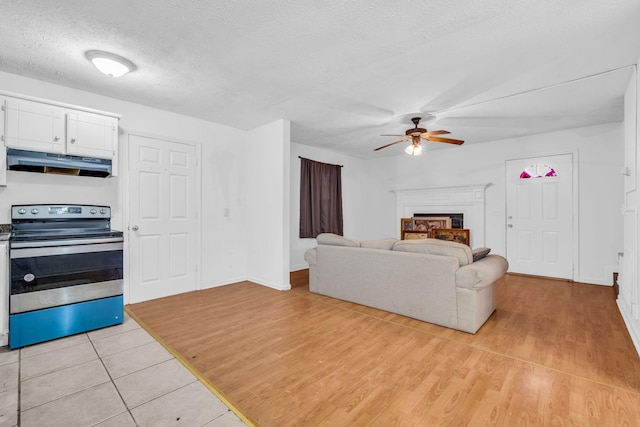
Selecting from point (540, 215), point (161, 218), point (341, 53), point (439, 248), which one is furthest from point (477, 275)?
point (161, 218)

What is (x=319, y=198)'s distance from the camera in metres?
6.09

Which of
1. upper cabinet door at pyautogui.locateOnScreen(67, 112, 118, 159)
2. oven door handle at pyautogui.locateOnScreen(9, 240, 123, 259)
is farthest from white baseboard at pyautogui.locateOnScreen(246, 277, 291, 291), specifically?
upper cabinet door at pyautogui.locateOnScreen(67, 112, 118, 159)

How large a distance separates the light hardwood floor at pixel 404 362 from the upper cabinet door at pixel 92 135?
1827mm

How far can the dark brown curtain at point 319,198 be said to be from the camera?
5.80m

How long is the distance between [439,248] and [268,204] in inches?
98.5

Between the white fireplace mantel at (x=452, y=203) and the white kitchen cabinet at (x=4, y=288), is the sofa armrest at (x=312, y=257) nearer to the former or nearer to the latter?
the white kitchen cabinet at (x=4, y=288)

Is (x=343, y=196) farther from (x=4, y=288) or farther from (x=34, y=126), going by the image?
(x=4, y=288)

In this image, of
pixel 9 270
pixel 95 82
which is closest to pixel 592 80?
pixel 95 82

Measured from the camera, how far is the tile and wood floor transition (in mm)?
1648

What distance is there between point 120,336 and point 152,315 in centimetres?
54

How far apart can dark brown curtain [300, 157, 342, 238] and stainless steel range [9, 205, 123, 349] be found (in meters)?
3.38

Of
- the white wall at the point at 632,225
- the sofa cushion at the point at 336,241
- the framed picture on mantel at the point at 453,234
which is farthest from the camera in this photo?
the framed picture on mantel at the point at 453,234

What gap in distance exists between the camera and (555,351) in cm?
237

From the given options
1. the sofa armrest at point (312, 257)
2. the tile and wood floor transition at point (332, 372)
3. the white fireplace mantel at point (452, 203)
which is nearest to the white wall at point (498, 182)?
the white fireplace mantel at point (452, 203)
